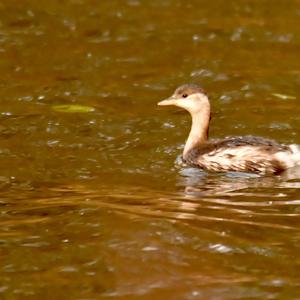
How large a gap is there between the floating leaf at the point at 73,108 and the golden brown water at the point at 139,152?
0.08m

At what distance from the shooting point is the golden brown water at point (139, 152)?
26.2ft

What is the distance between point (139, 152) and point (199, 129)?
0.69 metres

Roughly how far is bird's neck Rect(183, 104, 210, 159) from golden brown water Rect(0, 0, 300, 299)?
0.32 meters

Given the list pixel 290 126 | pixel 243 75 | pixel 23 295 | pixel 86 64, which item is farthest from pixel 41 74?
pixel 23 295

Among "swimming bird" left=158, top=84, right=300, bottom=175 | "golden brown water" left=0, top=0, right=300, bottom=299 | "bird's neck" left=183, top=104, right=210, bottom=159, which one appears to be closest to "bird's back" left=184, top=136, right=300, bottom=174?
"swimming bird" left=158, top=84, right=300, bottom=175

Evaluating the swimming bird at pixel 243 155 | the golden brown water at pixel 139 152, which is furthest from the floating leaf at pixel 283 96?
the swimming bird at pixel 243 155

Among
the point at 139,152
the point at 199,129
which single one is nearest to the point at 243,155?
the point at 199,129

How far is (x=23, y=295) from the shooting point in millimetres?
7594

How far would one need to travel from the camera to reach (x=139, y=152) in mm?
11641

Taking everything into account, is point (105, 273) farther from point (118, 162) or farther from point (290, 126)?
point (290, 126)

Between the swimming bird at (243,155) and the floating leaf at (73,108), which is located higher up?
the floating leaf at (73,108)

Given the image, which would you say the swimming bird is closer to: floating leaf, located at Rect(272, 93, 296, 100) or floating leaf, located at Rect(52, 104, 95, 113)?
floating leaf, located at Rect(52, 104, 95, 113)

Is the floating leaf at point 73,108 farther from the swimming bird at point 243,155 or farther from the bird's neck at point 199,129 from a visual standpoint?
the swimming bird at point 243,155

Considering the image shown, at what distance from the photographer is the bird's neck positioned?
38.4 feet
